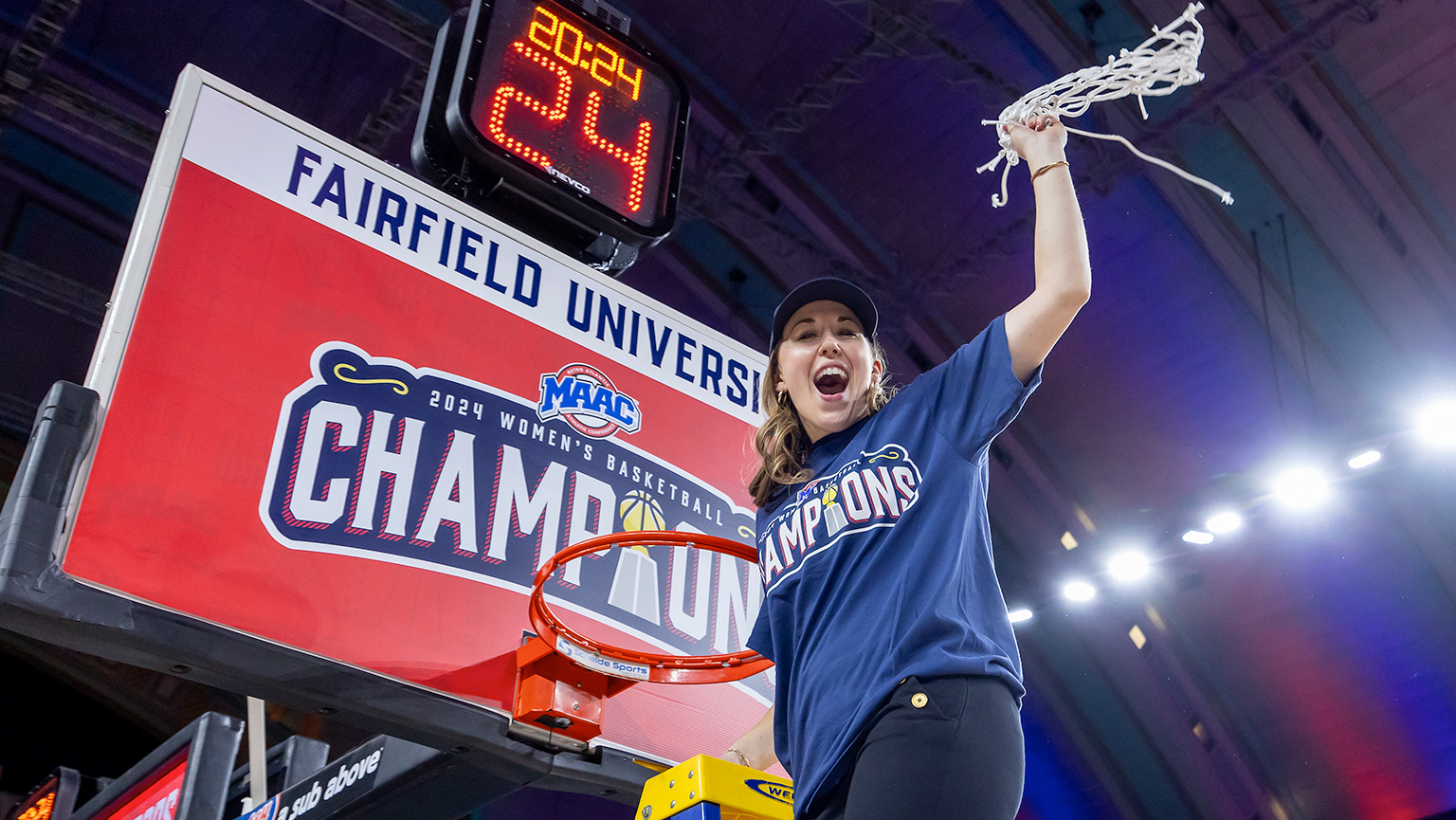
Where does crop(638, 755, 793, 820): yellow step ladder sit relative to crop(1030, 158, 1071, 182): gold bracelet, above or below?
below

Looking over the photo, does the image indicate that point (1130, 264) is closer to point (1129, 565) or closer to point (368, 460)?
point (1129, 565)

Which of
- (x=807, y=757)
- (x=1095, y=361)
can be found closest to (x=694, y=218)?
(x=1095, y=361)

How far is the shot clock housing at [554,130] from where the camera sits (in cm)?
316

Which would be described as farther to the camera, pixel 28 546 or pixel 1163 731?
pixel 1163 731

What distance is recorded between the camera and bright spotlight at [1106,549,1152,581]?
34.8 ft

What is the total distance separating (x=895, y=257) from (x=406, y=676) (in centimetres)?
912

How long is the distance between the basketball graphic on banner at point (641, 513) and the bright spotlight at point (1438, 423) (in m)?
8.20

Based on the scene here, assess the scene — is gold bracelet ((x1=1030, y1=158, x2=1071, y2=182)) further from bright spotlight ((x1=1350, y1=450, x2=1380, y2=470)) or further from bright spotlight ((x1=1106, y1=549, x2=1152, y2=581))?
bright spotlight ((x1=1106, y1=549, x2=1152, y2=581))

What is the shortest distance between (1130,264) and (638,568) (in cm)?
862

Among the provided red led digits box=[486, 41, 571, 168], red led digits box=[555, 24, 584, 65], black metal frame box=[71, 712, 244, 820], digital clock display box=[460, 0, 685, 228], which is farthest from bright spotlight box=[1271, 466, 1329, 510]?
Answer: black metal frame box=[71, 712, 244, 820]

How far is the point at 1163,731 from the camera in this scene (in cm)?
1209

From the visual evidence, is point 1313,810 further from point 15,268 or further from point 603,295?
point 15,268

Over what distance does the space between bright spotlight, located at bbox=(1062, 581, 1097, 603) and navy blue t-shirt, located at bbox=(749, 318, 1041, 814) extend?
10400 mm

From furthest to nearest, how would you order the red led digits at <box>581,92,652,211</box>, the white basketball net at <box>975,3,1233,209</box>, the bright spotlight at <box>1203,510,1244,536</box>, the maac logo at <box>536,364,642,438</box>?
the bright spotlight at <box>1203,510,1244,536</box> → the red led digits at <box>581,92,652,211</box> → the maac logo at <box>536,364,642,438</box> → the white basketball net at <box>975,3,1233,209</box>
